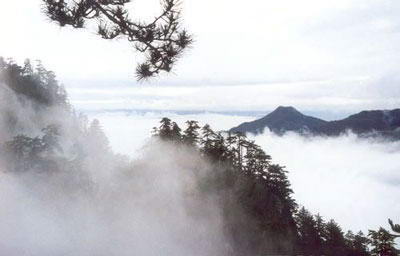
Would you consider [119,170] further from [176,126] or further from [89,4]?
[89,4]

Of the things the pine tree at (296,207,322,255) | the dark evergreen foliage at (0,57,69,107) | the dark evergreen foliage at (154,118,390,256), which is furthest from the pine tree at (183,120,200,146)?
the dark evergreen foliage at (0,57,69,107)

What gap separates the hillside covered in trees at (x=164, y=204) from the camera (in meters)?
71.2

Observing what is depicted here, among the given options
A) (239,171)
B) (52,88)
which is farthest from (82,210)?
(52,88)

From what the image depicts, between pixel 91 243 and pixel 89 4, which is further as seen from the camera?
pixel 91 243

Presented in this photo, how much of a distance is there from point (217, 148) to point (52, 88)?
223 feet

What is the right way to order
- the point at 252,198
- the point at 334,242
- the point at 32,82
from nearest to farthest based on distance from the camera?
the point at 252,198, the point at 334,242, the point at 32,82

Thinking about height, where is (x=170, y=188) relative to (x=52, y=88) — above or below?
below

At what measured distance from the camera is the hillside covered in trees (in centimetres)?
7125

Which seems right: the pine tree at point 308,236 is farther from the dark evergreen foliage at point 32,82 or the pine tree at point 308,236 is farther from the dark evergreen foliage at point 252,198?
the dark evergreen foliage at point 32,82

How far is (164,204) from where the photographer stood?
7419 centimetres

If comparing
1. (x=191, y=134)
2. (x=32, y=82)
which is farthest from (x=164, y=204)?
(x=32, y=82)

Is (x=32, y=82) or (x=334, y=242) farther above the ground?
(x=32, y=82)

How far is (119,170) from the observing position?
267 feet

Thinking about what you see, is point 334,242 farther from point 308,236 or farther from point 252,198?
point 252,198
